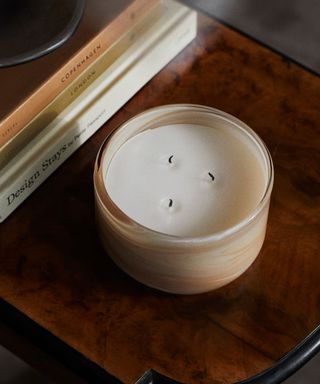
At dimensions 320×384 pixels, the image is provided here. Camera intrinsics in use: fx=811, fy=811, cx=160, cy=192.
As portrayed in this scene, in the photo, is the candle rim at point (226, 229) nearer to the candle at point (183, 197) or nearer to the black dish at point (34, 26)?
the candle at point (183, 197)

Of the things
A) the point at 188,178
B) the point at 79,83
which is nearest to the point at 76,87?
the point at 79,83

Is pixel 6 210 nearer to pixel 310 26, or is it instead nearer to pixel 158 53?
Result: pixel 158 53

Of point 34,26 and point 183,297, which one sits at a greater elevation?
point 34,26

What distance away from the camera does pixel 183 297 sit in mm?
536

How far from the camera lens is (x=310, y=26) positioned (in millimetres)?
1187

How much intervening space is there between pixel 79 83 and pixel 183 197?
135 mm

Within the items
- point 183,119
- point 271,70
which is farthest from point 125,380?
point 271,70

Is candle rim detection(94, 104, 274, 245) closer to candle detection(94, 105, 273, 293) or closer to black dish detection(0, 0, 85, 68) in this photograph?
candle detection(94, 105, 273, 293)

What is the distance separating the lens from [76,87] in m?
0.60

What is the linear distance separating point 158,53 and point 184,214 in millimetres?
180

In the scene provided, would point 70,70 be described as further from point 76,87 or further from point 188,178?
point 188,178

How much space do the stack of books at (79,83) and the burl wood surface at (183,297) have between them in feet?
0.06

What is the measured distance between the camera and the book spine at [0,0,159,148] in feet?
1.84

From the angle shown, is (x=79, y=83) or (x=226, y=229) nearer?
(x=226, y=229)
